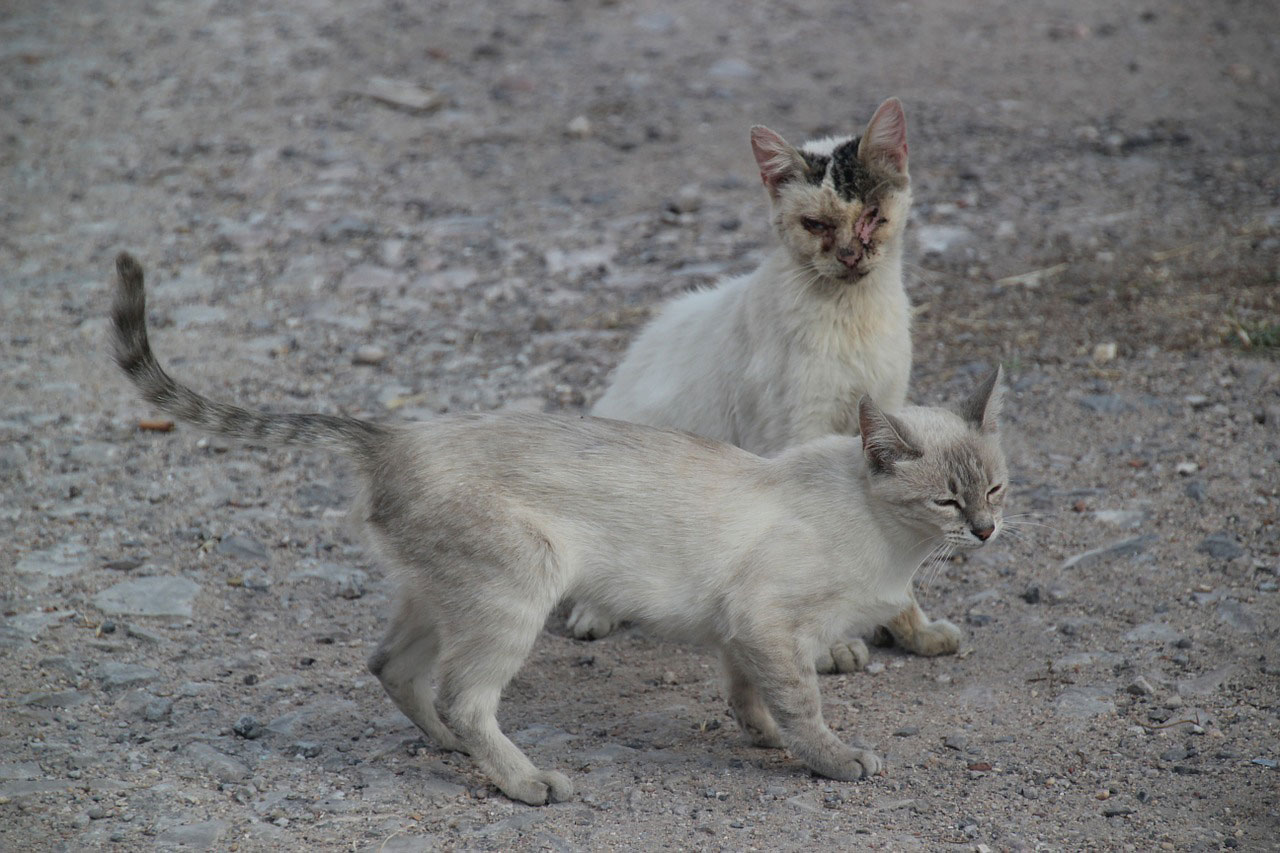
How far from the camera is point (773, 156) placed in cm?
515

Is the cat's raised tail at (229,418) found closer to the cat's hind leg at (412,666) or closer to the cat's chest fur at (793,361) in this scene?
the cat's hind leg at (412,666)

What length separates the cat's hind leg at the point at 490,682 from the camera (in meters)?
3.92

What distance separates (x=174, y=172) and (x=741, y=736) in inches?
260

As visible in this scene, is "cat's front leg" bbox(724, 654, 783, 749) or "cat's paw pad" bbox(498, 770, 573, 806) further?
"cat's front leg" bbox(724, 654, 783, 749)

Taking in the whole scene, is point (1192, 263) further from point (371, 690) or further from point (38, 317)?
point (38, 317)

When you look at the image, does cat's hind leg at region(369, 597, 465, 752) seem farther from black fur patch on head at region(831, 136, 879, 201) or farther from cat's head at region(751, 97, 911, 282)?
black fur patch on head at region(831, 136, 879, 201)

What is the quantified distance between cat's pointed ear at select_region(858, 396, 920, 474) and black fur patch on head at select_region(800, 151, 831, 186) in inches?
50.2

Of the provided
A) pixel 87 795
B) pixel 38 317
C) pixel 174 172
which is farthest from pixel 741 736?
pixel 174 172

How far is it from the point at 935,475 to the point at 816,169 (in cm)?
152

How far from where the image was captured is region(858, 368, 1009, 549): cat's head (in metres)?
4.10

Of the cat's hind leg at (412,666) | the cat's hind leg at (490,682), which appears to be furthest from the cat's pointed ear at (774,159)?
the cat's hind leg at (412,666)

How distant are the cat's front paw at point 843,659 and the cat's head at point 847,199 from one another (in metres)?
1.41

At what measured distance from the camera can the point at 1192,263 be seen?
736 centimetres

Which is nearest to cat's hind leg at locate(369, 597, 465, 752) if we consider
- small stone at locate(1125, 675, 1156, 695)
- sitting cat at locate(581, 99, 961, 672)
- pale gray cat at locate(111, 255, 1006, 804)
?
pale gray cat at locate(111, 255, 1006, 804)
